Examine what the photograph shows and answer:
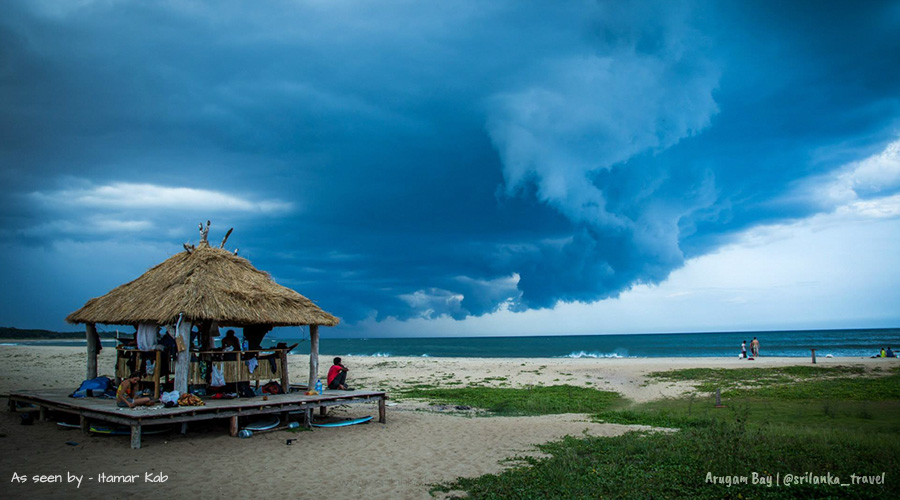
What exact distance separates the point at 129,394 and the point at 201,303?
3485 millimetres

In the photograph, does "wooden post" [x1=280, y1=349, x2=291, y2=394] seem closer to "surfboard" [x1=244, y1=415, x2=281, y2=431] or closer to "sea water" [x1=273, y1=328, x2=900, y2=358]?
"surfboard" [x1=244, y1=415, x2=281, y2=431]

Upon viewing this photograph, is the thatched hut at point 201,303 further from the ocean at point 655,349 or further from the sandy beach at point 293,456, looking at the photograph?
the ocean at point 655,349

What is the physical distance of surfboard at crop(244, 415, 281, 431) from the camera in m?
13.2

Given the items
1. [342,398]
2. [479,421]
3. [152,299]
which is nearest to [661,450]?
[479,421]

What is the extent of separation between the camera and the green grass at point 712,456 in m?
8.00

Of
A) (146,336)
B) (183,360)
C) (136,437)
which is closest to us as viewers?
(136,437)

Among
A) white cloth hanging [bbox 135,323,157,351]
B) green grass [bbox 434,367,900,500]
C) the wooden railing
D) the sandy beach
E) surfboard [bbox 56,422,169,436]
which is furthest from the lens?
the wooden railing

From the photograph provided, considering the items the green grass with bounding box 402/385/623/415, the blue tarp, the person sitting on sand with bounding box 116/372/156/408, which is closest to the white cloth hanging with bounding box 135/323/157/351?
the person sitting on sand with bounding box 116/372/156/408

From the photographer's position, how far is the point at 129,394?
539 inches

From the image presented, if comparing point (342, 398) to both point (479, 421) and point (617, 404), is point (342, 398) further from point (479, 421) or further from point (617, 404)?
point (617, 404)

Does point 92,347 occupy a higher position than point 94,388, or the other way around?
point 92,347

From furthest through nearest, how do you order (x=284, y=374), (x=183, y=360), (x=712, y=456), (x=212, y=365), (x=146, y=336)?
(x=284, y=374) → (x=212, y=365) → (x=146, y=336) → (x=183, y=360) → (x=712, y=456)

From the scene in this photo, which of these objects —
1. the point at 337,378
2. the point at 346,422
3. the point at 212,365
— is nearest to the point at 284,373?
the point at 337,378

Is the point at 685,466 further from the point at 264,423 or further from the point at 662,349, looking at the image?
the point at 662,349
